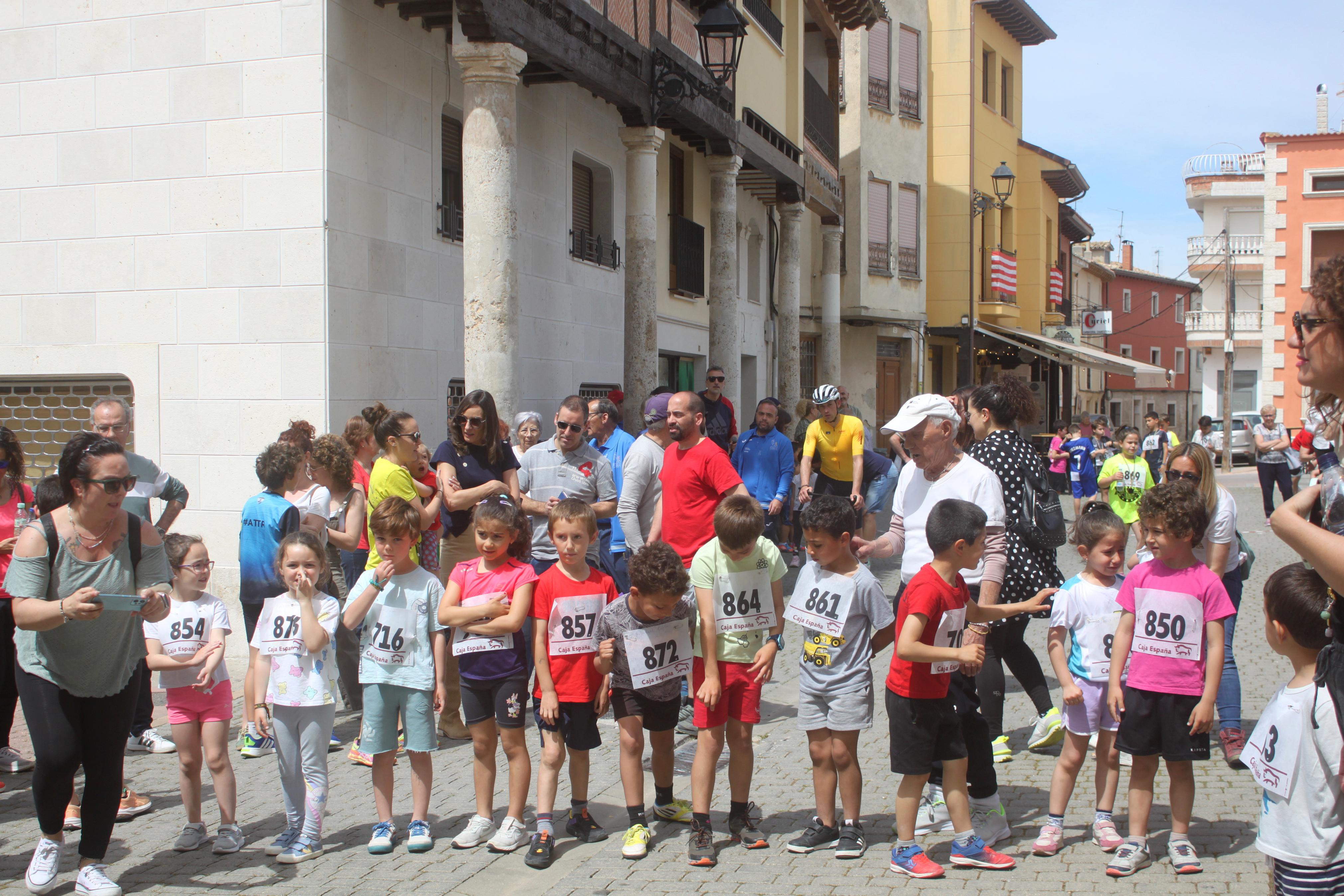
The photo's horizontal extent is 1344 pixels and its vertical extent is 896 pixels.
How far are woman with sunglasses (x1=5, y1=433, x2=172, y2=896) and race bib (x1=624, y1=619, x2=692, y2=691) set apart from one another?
1890mm

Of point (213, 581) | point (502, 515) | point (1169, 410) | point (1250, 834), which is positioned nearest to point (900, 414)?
point (502, 515)

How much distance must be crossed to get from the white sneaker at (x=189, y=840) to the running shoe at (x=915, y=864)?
114 inches

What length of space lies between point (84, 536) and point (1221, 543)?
16.7ft

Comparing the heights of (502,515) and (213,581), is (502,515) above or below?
above

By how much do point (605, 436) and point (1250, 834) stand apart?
457 cm

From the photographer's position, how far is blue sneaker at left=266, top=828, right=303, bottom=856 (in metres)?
4.71

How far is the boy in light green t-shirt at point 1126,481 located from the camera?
34.3 feet

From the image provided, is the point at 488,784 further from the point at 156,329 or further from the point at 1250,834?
the point at 156,329

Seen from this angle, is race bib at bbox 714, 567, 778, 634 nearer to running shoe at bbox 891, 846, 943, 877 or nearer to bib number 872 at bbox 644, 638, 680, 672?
bib number 872 at bbox 644, 638, 680, 672

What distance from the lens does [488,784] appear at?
491 centimetres

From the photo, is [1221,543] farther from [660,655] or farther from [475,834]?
[475,834]

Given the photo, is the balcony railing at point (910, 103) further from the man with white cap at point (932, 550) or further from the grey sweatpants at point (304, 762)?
the grey sweatpants at point (304, 762)

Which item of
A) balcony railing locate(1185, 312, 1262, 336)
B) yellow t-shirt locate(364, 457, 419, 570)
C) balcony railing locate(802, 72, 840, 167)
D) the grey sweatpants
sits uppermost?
balcony railing locate(802, 72, 840, 167)

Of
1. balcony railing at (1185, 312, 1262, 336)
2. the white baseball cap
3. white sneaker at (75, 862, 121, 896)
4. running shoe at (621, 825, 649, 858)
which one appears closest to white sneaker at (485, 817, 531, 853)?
running shoe at (621, 825, 649, 858)
